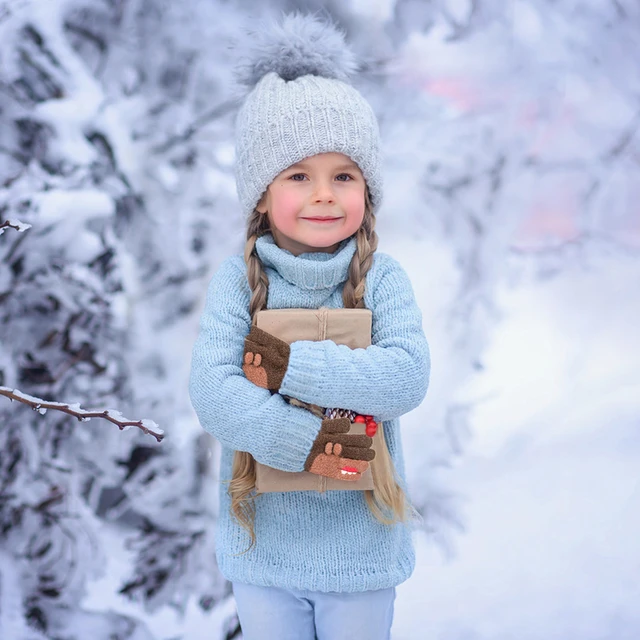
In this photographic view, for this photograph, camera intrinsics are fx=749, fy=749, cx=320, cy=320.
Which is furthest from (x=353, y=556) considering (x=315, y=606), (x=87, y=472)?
(x=87, y=472)

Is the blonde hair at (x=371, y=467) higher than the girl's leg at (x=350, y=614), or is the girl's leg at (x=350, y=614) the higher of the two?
the blonde hair at (x=371, y=467)

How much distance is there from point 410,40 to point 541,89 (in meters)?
0.37

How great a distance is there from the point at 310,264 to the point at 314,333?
114mm

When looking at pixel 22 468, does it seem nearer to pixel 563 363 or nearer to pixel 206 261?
pixel 206 261

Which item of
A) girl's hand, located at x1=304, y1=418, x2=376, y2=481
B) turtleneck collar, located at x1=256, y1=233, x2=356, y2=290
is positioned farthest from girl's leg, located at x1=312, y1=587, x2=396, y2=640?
turtleneck collar, located at x1=256, y1=233, x2=356, y2=290

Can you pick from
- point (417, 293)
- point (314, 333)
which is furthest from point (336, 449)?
point (417, 293)

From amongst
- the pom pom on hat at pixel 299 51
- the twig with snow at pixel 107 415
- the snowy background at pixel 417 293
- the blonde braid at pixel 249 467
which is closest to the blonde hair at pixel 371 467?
the blonde braid at pixel 249 467

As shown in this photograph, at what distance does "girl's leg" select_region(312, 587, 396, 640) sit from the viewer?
3.82 ft

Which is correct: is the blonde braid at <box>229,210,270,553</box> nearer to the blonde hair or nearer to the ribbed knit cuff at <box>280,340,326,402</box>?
the blonde hair

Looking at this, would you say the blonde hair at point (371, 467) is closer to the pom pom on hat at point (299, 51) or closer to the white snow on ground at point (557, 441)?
the pom pom on hat at point (299, 51)

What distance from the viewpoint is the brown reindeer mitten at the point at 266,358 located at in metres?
1.03

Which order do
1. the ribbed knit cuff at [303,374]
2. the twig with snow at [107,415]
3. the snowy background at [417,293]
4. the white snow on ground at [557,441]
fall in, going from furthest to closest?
the white snow on ground at [557,441] < the snowy background at [417,293] < the ribbed knit cuff at [303,374] < the twig with snow at [107,415]

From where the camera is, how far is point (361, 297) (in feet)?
3.82

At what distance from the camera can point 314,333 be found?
1078mm
